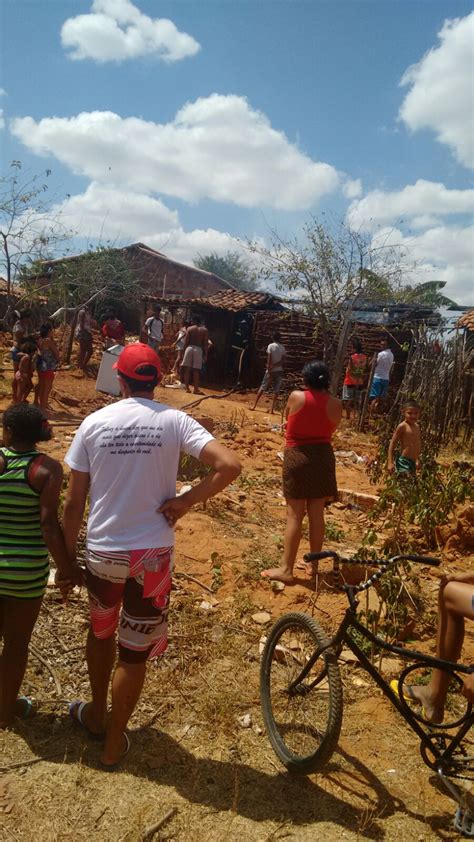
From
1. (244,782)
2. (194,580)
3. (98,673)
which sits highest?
(98,673)

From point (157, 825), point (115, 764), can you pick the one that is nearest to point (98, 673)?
point (115, 764)

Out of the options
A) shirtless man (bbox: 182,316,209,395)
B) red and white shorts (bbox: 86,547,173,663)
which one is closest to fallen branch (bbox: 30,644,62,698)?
red and white shorts (bbox: 86,547,173,663)

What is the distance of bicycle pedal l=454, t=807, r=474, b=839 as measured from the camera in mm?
2275

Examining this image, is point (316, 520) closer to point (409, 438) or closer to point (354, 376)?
point (409, 438)

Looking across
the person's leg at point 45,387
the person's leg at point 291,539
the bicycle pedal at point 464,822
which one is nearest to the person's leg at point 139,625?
the bicycle pedal at point 464,822

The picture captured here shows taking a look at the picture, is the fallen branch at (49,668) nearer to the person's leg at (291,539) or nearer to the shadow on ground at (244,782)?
the shadow on ground at (244,782)

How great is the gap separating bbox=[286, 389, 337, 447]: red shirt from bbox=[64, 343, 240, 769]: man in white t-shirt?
2040mm

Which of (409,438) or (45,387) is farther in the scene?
(45,387)

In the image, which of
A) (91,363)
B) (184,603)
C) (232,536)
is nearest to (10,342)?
(91,363)

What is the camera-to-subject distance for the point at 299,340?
17.1m

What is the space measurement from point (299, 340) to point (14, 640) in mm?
15142

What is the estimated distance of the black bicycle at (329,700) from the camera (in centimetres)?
240

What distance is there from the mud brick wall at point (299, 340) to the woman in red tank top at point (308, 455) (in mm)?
10742

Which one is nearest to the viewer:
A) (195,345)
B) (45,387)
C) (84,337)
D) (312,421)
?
(312,421)
